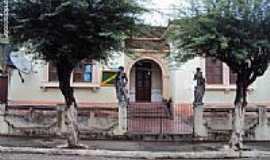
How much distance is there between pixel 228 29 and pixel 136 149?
198 inches

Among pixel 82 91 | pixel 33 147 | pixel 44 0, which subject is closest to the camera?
pixel 44 0

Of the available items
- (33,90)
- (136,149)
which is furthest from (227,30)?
(33,90)

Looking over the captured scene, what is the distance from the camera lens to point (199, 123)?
20.0 m

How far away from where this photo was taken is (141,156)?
15164 mm

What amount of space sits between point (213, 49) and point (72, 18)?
4.42 meters

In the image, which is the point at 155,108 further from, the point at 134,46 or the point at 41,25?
the point at 41,25

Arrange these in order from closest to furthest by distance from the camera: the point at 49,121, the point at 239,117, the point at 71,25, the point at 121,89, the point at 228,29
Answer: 1. the point at 71,25
2. the point at 228,29
3. the point at 239,117
4. the point at 49,121
5. the point at 121,89

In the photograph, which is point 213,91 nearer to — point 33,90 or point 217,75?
point 217,75

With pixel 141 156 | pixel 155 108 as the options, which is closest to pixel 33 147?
pixel 141 156

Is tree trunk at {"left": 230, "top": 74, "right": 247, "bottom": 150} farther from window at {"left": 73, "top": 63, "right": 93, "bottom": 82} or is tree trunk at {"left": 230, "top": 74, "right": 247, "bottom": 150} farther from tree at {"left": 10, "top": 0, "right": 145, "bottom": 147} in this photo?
window at {"left": 73, "top": 63, "right": 93, "bottom": 82}

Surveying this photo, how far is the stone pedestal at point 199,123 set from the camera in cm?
1994

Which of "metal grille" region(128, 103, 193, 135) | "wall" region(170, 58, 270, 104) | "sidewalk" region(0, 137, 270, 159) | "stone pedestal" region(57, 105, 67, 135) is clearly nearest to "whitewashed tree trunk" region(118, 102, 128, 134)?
"metal grille" region(128, 103, 193, 135)

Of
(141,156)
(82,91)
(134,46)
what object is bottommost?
(141,156)

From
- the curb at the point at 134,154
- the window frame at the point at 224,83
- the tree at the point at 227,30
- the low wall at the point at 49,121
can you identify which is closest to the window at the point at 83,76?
the window frame at the point at 224,83
